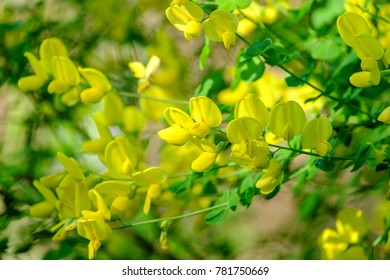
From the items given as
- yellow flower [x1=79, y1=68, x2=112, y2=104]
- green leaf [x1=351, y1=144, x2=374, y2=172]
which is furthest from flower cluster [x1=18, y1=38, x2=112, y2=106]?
green leaf [x1=351, y1=144, x2=374, y2=172]

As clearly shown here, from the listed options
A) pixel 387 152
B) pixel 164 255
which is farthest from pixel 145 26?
pixel 387 152

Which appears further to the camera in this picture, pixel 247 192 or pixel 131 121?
pixel 131 121

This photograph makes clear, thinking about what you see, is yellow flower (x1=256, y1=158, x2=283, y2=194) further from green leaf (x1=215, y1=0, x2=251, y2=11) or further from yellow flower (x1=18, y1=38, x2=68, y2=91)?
yellow flower (x1=18, y1=38, x2=68, y2=91)

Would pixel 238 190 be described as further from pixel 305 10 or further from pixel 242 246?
pixel 242 246

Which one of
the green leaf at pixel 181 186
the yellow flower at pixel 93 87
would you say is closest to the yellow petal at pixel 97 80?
the yellow flower at pixel 93 87

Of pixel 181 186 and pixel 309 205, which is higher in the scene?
pixel 181 186

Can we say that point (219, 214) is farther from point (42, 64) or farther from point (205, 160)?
point (42, 64)

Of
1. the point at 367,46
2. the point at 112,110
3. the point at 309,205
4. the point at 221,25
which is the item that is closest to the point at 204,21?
the point at 221,25
